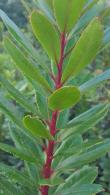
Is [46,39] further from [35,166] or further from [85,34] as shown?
[35,166]

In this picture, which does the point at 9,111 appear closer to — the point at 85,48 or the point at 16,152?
the point at 16,152

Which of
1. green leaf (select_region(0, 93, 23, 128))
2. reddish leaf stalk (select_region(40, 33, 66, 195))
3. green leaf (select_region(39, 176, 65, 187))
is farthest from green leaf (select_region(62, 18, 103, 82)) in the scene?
green leaf (select_region(39, 176, 65, 187))

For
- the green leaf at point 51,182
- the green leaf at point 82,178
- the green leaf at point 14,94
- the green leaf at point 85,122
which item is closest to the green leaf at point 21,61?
the green leaf at point 14,94

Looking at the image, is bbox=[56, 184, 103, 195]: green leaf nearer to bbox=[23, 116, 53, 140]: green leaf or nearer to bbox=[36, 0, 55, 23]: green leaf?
bbox=[23, 116, 53, 140]: green leaf

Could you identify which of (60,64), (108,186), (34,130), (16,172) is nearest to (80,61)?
(60,64)

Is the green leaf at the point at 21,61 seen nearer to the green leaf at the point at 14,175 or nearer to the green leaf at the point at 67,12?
the green leaf at the point at 67,12

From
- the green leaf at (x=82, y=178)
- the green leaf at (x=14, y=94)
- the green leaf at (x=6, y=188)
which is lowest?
the green leaf at (x=82, y=178)

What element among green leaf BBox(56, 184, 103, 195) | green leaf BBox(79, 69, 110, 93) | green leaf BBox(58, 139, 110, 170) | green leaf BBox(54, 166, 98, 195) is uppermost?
green leaf BBox(79, 69, 110, 93)
